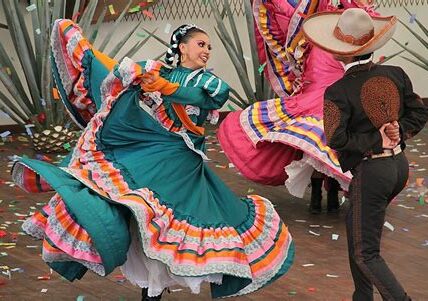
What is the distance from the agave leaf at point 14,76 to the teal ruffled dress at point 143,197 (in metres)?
3.70

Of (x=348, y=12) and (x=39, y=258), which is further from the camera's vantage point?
(x=39, y=258)

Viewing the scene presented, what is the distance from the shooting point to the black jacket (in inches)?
186

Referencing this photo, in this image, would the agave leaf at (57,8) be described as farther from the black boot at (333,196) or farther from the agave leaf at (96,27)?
the black boot at (333,196)

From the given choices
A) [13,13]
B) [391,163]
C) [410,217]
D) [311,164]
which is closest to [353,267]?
[391,163]

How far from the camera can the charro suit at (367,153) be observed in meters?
4.73

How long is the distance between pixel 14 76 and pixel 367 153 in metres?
4.96

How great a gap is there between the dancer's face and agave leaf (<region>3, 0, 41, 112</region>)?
3.87m

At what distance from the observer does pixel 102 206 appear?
4816mm

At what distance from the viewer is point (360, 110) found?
15.6ft

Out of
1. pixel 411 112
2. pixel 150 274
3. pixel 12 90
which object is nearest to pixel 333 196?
pixel 411 112

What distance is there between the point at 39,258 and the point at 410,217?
245 centimetres

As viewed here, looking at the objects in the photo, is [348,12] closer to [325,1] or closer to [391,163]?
[391,163]

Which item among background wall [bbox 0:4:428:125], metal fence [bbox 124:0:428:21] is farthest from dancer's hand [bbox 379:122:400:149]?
metal fence [bbox 124:0:428:21]

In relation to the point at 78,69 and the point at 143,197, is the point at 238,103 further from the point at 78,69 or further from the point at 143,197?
the point at 143,197
